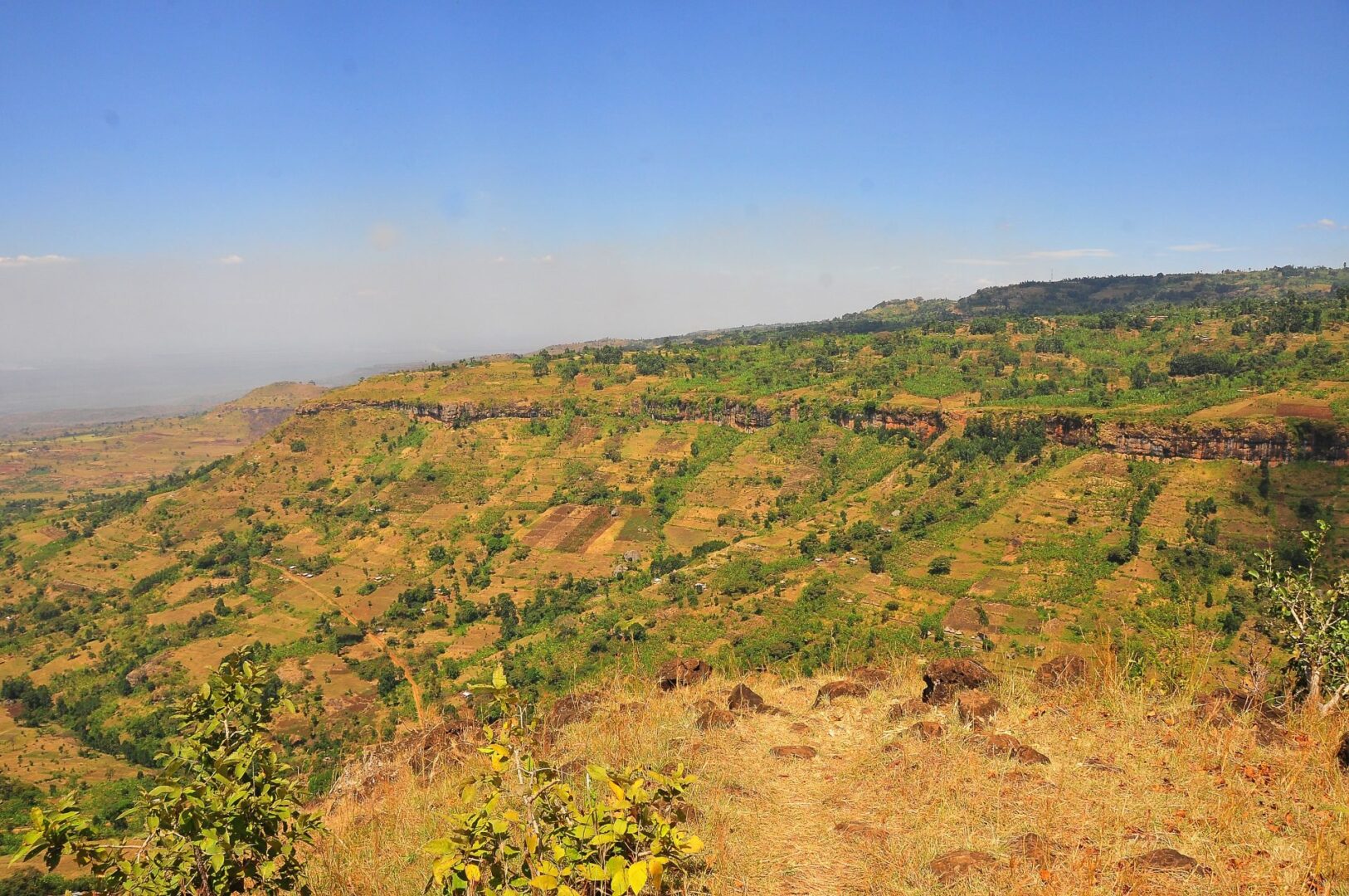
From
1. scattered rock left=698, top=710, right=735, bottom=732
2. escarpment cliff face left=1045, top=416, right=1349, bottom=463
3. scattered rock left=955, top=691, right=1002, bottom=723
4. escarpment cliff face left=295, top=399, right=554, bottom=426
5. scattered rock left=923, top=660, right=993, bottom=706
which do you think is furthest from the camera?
escarpment cliff face left=295, top=399, right=554, bottom=426

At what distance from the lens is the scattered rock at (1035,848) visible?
194 inches

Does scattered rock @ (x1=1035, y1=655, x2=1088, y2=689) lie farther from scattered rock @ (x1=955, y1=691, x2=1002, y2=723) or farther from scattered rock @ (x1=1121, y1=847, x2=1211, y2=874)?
scattered rock @ (x1=1121, y1=847, x2=1211, y2=874)

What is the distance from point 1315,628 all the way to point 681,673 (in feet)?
29.9

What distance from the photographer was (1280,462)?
51719 millimetres

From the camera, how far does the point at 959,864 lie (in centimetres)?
494

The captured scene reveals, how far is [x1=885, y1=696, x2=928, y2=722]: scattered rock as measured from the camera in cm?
833

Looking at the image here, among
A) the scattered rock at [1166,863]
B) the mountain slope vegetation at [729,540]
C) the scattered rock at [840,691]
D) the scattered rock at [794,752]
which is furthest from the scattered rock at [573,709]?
the scattered rock at [1166,863]

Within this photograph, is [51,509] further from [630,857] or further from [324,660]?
[630,857]

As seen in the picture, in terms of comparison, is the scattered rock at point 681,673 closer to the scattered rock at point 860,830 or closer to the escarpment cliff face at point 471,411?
the scattered rock at point 860,830

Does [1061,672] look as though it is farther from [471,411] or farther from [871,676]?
[471,411]

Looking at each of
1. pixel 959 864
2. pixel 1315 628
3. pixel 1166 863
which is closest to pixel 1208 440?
pixel 1315 628

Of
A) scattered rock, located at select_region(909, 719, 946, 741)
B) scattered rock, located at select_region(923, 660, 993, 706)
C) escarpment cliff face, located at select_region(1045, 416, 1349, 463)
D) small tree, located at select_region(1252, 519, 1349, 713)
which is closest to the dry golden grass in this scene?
scattered rock, located at select_region(909, 719, 946, 741)

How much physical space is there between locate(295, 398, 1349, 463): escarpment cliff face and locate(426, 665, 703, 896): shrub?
67267 mm

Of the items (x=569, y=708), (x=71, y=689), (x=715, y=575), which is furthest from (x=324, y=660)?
(x=569, y=708)
